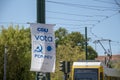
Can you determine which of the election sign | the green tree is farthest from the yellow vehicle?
the election sign

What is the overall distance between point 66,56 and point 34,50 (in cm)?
5236

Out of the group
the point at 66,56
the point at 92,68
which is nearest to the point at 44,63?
the point at 92,68

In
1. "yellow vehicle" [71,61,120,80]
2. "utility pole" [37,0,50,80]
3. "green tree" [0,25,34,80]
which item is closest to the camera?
"utility pole" [37,0,50,80]

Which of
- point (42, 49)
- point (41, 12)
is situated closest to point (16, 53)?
point (41, 12)

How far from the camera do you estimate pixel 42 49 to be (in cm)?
1403

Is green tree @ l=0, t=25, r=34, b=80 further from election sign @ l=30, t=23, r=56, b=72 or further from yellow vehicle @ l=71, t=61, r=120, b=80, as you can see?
election sign @ l=30, t=23, r=56, b=72

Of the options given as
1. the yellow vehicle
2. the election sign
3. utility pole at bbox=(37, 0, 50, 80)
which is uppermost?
utility pole at bbox=(37, 0, 50, 80)

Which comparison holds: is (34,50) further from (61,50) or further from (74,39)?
(74,39)

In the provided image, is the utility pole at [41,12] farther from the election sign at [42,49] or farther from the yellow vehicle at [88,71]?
the yellow vehicle at [88,71]

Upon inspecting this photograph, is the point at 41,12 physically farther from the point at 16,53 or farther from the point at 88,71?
the point at 16,53

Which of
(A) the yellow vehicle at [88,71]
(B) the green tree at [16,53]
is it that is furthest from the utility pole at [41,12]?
(B) the green tree at [16,53]

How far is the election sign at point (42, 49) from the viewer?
13.9m

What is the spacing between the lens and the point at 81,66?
35.4m

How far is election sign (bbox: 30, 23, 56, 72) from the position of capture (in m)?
13.9
